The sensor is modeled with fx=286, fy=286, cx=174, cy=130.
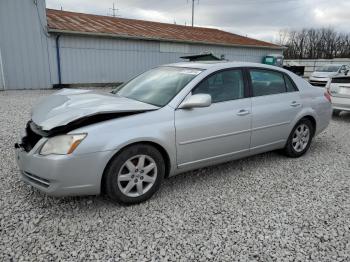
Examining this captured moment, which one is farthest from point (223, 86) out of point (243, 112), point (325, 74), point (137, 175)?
point (325, 74)

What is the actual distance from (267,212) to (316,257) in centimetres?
71

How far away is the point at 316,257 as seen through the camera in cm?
238

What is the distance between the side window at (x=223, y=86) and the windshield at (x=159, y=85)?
0.18 metres

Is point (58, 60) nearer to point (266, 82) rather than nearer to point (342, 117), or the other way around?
point (266, 82)

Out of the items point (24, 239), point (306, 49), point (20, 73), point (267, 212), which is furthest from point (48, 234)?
point (306, 49)

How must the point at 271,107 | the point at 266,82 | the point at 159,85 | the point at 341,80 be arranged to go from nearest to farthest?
the point at 159,85, the point at 271,107, the point at 266,82, the point at 341,80

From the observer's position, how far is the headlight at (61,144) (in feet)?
8.67

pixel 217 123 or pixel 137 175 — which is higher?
pixel 217 123

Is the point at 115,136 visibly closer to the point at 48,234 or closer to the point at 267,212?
the point at 48,234

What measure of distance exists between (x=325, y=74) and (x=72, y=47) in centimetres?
1468

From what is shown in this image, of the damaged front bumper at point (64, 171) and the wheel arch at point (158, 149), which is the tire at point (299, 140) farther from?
the damaged front bumper at point (64, 171)

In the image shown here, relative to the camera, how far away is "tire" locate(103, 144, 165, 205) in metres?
2.87

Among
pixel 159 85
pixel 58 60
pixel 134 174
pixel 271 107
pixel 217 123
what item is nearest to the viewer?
pixel 134 174

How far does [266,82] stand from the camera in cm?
419
